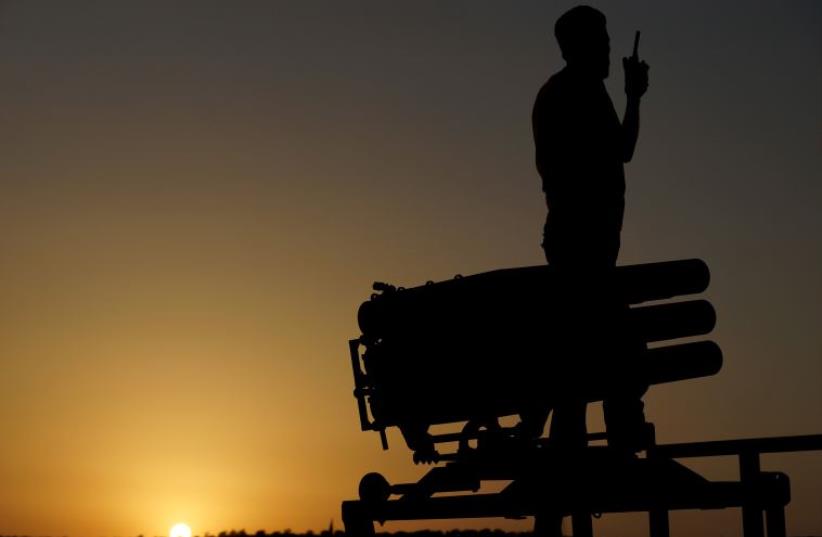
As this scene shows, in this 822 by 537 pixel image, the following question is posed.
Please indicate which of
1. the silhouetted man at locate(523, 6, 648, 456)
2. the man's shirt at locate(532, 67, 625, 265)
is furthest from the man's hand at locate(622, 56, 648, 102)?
the man's shirt at locate(532, 67, 625, 265)

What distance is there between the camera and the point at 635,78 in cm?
1159

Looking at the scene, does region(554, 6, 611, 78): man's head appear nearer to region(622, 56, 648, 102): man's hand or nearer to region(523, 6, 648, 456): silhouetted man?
region(523, 6, 648, 456): silhouetted man

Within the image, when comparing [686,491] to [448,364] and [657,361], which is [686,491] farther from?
[448,364]

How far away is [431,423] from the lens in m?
12.1

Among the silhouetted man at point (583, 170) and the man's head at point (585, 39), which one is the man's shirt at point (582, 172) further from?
the man's head at point (585, 39)

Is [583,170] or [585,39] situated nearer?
[583,170]

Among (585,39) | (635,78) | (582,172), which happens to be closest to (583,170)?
(582,172)

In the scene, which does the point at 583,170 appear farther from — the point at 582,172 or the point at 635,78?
the point at 635,78

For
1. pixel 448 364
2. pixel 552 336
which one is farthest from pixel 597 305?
pixel 448 364

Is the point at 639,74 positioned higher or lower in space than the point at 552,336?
higher

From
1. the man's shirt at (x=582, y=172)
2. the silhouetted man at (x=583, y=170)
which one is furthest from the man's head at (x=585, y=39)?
the man's shirt at (x=582, y=172)

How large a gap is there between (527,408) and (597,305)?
1.07m

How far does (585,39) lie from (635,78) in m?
0.49

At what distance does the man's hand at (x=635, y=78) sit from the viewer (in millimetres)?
11594
